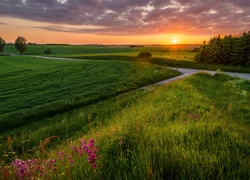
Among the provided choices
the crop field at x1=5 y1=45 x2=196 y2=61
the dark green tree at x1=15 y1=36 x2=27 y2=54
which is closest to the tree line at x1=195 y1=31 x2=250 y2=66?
the crop field at x1=5 y1=45 x2=196 y2=61

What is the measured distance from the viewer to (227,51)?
41719 mm

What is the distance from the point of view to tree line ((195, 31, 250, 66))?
39750mm

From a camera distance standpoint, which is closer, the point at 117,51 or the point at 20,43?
the point at 20,43

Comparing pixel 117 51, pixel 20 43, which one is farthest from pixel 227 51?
pixel 20 43

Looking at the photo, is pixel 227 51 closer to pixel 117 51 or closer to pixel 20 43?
pixel 117 51

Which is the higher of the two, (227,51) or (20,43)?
(20,43)

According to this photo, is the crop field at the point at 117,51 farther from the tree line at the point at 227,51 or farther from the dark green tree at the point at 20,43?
the tree line at the point at 227,51

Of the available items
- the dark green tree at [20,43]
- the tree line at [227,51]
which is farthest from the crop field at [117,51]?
the tree line at [227,51]

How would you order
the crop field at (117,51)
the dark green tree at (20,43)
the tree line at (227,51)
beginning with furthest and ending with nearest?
the dark green tree at (20,43)
the crop field at (117,51)
the tree line at (227,51)

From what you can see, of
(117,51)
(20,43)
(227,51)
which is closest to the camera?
(227,51)

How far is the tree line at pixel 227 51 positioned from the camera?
39750 millimetres

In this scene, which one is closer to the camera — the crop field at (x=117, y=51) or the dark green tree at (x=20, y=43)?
the crop field at (x=117, y=51)

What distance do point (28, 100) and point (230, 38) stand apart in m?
39.1

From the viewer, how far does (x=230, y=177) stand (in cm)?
280
